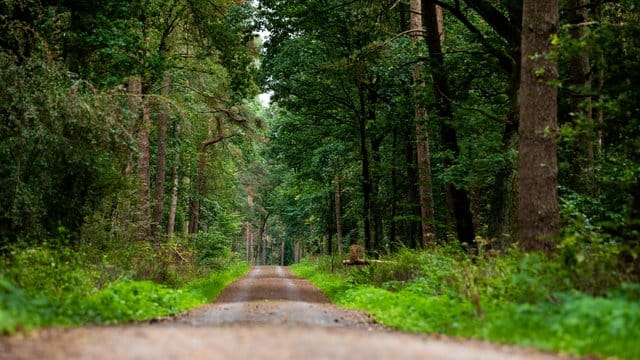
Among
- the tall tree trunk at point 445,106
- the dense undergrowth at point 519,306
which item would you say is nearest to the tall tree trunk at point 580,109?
the tall tree trunk at point 445,106

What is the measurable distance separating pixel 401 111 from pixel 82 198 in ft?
34.4

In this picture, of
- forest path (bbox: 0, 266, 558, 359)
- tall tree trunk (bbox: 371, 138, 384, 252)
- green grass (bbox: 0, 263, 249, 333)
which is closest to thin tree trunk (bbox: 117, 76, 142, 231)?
green grass (bbox: 0, 263, 249, 333)

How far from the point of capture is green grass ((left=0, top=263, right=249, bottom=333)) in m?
7.02

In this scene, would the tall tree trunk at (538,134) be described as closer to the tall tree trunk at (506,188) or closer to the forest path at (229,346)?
the forest path at (229,346)

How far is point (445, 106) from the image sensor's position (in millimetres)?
17594

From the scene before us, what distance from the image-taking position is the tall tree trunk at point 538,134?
1033 cm

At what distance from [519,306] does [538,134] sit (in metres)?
3.89

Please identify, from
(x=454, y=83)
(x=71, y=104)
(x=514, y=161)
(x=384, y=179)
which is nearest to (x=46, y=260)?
(x=71, y=104)

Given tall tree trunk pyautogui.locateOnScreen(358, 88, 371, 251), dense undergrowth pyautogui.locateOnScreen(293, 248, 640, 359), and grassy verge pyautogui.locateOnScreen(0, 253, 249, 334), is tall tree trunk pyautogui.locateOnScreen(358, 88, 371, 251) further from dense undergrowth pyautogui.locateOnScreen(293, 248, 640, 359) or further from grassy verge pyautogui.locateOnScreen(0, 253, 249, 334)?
grassy verge pyautogui.locateOnScreen(0, 253, 249, 334)

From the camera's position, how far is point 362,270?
18.4 m

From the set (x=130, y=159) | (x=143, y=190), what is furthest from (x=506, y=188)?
(x=143, y=190)

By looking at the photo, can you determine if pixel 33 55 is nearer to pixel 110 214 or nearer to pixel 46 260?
pixel 46 260

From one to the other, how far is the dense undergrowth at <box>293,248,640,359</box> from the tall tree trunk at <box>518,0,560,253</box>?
73cm

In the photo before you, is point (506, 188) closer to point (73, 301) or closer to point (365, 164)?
→ point (365, 164)
